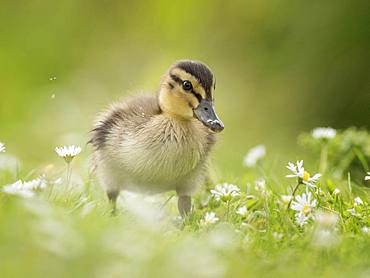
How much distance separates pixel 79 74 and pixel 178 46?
48.2 inches

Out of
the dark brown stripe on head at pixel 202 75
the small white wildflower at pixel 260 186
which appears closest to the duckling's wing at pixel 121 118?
the dark brown stripe on head at pixel 202 75

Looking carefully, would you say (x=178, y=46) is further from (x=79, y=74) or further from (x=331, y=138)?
(x=331, y=138)

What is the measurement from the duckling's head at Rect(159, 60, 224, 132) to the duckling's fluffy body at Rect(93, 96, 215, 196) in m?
0.05

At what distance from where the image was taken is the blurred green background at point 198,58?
810 centimetres

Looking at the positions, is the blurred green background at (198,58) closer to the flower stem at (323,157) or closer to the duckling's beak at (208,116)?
the flower stem at (323,157)

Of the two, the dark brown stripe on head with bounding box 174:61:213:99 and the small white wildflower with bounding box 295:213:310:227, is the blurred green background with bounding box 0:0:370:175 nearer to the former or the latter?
the dark brown stripe on head with bounding box 174:61:213:99

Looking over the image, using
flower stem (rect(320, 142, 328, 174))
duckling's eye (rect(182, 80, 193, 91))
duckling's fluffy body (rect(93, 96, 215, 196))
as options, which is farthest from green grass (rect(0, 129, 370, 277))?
flower stem (rect(320, 142, 328, 174))

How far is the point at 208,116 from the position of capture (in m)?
4.25

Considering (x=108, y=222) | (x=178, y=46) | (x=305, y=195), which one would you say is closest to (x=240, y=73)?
(x=178, y=46)

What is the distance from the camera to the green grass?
2742 millimetres

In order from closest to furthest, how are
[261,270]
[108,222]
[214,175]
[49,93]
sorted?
[261,270]
[108,222]
[214,175]
[49,93]

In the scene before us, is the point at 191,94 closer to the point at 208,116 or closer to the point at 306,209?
the point at 208,116

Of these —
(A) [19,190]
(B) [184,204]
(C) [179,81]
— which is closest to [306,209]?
(B) [184,204]

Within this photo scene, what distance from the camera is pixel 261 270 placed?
2961 mm
